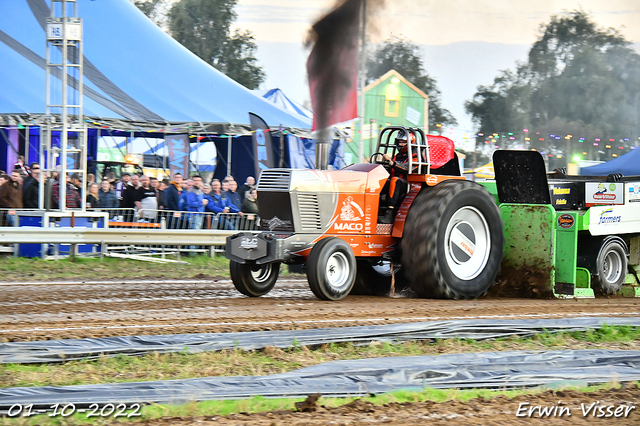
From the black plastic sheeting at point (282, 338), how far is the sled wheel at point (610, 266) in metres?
2.69

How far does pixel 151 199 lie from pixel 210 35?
3233 cm

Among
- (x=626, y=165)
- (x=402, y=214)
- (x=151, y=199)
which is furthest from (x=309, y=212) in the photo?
(x=626, y=165)

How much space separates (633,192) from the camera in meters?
10.7

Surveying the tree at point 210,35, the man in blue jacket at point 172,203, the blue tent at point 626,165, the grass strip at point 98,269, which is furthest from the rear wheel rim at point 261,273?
the tree at point 210,35

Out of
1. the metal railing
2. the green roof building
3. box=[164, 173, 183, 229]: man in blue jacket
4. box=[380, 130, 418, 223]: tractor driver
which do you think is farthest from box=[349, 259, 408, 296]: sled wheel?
the green roof building

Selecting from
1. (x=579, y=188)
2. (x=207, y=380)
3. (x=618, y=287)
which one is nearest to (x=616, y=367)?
(x=207, y=380)

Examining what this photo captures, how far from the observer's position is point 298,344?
580 centimetres

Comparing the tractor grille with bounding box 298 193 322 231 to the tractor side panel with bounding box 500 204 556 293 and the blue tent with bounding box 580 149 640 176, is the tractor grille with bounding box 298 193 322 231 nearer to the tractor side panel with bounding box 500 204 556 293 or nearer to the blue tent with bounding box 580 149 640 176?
the tractor side panel with bounding box 500 204 556 293

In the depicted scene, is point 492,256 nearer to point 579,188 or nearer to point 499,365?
point 579,188

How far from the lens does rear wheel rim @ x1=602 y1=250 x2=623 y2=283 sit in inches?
404

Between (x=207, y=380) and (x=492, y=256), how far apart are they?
208 inches

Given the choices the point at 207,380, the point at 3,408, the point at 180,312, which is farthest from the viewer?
the point at 180,312

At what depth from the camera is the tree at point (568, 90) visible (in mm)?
37469

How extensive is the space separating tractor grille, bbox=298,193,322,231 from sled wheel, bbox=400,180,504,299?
1040 millimetres
